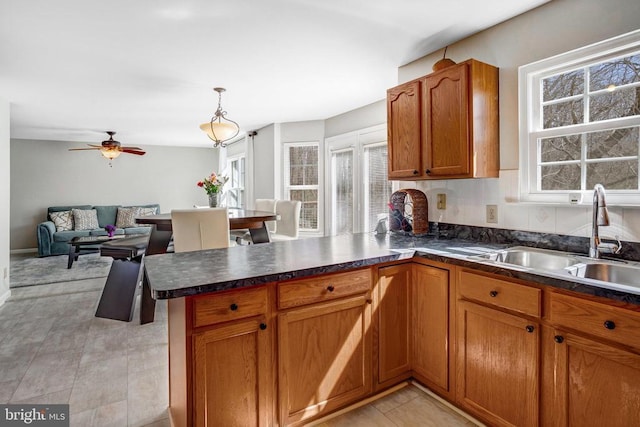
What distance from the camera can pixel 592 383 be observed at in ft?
4.37

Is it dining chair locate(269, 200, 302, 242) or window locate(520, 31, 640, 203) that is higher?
window locate(520, 31, 640, 203)

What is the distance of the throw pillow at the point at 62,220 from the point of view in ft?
21.8

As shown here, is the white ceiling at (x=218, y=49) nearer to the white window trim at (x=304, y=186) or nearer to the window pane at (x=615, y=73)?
the window pane at (x=615, y=73)

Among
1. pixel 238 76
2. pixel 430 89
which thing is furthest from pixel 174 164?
pixel 430 89

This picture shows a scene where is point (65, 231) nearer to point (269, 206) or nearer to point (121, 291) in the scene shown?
point (121, 291)

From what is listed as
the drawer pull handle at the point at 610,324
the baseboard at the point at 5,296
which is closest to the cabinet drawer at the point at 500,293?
the drawer pull handle at the point at 610,324

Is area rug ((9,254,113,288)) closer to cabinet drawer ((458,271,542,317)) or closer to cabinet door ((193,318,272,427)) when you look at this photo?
cabinet door ((193,318,272,427))

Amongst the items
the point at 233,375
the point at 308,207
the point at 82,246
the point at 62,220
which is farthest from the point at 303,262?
the point at 62,220

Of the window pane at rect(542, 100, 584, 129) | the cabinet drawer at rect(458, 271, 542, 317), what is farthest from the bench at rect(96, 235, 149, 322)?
the window pane at rect(542, 100, 584, 129)

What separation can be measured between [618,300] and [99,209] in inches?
324

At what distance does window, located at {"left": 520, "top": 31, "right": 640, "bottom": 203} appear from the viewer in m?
1.76

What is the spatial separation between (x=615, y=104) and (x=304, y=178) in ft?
13.1

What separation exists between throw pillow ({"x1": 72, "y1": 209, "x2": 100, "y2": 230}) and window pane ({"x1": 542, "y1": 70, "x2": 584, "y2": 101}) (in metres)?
7.61

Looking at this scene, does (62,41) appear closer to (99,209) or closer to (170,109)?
(170,109)
